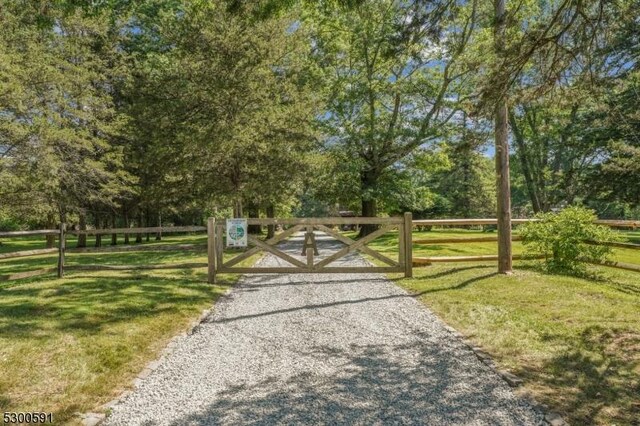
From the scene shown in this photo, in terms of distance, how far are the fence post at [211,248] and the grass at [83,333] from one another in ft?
0.83

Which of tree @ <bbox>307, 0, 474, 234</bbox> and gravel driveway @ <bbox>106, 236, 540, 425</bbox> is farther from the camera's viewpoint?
tree @ <bbox>307, 0, 474, 234</bbox>

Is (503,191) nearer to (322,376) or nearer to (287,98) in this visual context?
(322,376)

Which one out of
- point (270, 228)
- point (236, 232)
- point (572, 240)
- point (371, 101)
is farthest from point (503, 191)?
point (270, 228)

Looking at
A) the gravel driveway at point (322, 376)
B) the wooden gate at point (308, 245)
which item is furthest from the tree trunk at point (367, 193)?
the gravel driveway at point (322, 376)

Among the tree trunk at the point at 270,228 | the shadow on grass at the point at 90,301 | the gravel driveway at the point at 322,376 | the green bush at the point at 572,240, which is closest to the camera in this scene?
the gravel driveway at the point at 322,376

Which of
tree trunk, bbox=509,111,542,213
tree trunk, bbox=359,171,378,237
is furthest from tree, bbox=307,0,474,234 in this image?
tree trunk, bbox=509,111,542,213

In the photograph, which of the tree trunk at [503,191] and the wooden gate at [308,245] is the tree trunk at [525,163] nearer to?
the tree trunk at [503,191]

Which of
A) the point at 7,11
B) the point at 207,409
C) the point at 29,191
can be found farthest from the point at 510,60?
the point at 7,11

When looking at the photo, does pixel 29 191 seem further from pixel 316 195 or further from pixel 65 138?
pixel 316 195

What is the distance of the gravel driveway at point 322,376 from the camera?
3.18 metres

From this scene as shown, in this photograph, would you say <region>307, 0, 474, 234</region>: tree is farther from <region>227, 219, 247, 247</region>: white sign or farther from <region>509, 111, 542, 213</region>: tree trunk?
<region>227, 219, 247, 247</region>: white sign

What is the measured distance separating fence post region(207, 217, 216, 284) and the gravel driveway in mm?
2412

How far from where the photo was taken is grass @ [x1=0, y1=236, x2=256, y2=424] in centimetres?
354

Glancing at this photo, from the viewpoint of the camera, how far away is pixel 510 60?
5.22 meters
